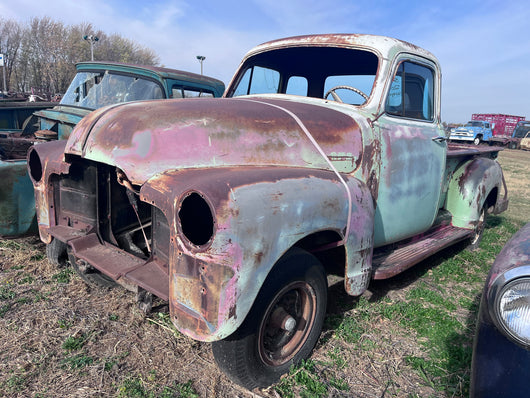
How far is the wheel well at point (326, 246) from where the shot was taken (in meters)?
2.35

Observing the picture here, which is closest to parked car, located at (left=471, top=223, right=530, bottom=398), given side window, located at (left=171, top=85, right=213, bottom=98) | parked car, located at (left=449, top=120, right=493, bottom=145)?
side window, located at (left=171, top=85, right=213, bottom=98)

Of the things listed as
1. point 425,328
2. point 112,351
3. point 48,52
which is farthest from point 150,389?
point 48,52

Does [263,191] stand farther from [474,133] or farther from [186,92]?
[474,133]

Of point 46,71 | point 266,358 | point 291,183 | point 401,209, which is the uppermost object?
point 46,71

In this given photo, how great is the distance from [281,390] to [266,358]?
0.62ft

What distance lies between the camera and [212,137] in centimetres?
226

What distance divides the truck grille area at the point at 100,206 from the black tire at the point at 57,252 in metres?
0.50

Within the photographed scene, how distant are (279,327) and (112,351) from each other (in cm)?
106

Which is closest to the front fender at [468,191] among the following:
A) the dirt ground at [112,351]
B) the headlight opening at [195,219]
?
the dirt ground at [112,351]

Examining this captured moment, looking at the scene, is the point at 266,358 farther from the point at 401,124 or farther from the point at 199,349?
the point at 401,124

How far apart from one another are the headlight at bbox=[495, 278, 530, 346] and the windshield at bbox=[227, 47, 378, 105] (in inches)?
79.7

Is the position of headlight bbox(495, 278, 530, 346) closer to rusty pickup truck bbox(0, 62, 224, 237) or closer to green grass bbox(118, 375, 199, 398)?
green grass bbox(118, 375, 199, 398)

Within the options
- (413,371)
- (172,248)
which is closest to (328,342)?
(413,371)

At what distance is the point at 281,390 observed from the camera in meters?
2.12
